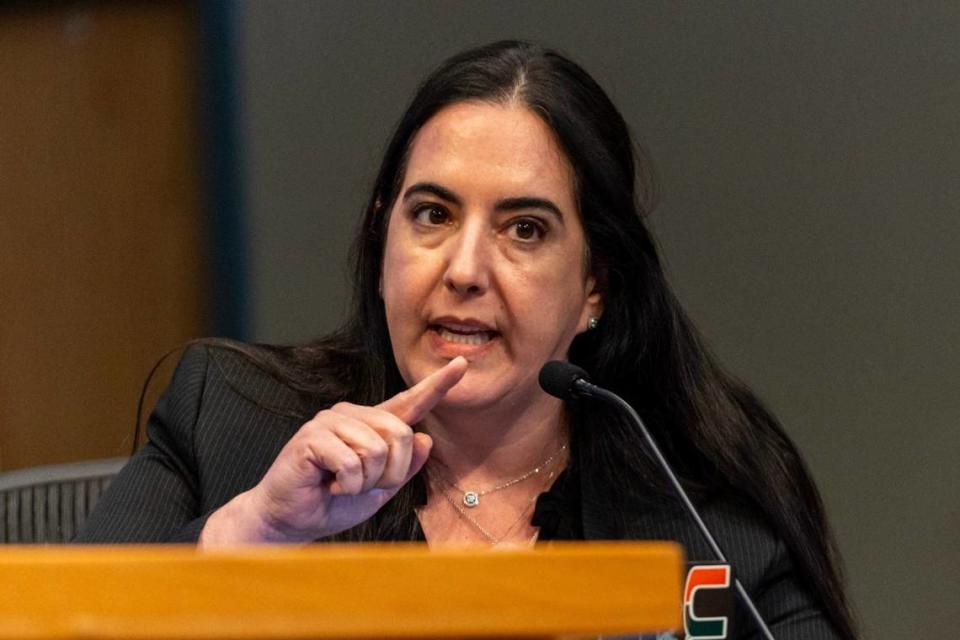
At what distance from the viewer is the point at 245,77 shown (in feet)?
9.66

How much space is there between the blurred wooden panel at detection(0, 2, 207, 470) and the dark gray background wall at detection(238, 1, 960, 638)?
0.50 feet

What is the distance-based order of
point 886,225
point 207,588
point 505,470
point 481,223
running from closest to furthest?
point 207,588, point 481,223, point 505,470, point 886,225

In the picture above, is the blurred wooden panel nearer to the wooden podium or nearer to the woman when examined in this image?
the woman

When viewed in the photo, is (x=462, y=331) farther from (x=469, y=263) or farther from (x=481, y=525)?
(x=481, y=525)

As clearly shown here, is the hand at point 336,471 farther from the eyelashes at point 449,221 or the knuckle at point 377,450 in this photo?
the eyelashes at point 449,221

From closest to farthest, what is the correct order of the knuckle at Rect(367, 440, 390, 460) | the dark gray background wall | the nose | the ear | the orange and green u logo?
the knuckle at Rect(367, 440, 390, 460), the orange and green u logo, the nose, the ear, the dark gray background wall

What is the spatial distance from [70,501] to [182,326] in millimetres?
1067

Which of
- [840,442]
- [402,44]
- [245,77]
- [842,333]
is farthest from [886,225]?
[245,77]

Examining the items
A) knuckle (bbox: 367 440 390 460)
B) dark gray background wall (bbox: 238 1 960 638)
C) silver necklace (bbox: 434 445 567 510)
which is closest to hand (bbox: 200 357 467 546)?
knuckle (bbox: 367 440 390 460)

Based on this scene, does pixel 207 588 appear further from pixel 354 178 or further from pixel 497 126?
pixel 354 178

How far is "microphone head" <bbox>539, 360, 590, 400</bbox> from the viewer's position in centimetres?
160

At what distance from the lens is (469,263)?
5.61ft

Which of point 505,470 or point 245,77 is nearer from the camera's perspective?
point 505,470

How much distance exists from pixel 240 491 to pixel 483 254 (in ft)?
1.37
